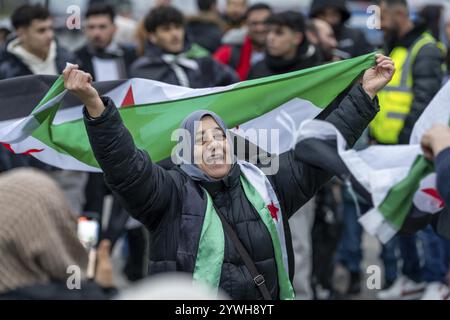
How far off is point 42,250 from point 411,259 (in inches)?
224

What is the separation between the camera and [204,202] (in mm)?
4277

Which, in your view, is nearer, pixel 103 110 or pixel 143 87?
pixel 103 110

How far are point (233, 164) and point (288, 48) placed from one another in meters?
3.32

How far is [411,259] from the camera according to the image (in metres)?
8.07

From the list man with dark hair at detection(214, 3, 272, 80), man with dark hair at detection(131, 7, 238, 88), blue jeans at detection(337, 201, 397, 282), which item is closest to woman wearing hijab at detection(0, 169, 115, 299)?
man with dark hair at detection(131, 7, 238, 88)

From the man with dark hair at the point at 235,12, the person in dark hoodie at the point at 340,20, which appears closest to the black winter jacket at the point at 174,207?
the person in dark hoodie at the point at 340,20

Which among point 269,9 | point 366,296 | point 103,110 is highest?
point 269,9

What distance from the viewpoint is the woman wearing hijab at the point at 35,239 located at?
2752 mm

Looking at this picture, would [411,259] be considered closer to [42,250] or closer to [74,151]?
[74,151]

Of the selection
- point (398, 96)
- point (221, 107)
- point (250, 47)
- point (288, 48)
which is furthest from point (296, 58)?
point (221, 107)

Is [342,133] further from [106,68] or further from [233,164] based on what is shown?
[106,68]

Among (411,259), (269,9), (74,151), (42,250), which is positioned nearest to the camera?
(42,250)

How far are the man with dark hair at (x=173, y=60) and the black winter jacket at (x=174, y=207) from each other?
3.09 m
